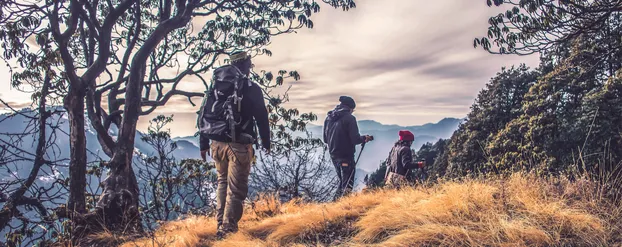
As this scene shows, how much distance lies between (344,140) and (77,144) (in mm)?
4335

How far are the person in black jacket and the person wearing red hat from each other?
936 mm

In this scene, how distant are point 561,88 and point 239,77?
979 inches

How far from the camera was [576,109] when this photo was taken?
819 inches

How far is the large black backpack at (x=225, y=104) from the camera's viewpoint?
383cm

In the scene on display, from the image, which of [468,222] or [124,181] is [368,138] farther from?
[124,181]

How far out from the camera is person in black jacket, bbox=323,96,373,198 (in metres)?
6.55

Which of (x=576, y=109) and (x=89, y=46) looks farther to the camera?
(x=576, y=109)

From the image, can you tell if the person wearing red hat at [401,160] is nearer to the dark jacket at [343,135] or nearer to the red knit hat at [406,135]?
the red knit hat at [406,135]

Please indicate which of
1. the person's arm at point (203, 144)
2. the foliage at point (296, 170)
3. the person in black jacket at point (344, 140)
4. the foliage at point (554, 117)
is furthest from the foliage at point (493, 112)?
the person's arm at point (203, 144)

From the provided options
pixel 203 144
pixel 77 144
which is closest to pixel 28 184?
pixel 77 144

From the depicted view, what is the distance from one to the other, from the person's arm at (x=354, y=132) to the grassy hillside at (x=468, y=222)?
6.54ft

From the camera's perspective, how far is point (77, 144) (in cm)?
555

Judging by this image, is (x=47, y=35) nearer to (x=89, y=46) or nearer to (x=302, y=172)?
(x=89, y=46)

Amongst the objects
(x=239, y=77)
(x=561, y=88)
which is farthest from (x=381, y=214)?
(x=561, y=88)
